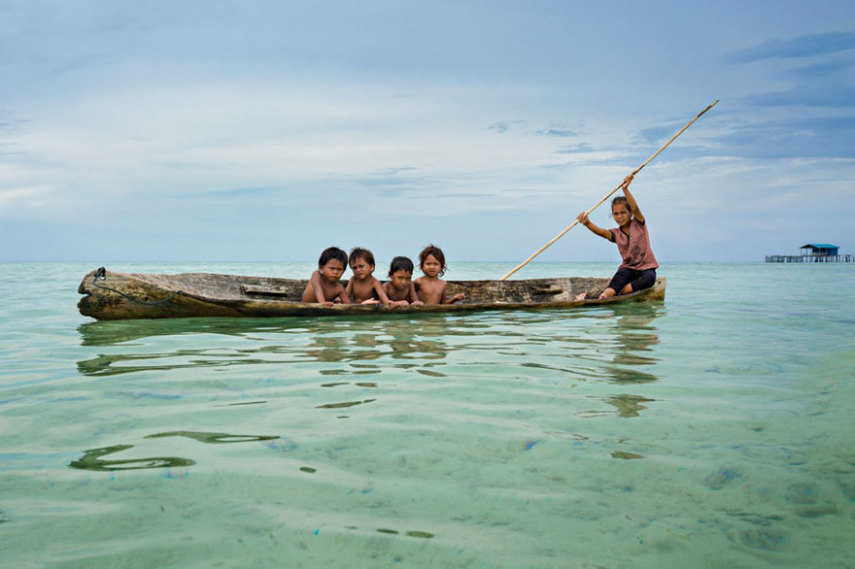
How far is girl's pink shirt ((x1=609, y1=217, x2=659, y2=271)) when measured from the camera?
8.31m

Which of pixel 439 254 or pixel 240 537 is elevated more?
pixel 439 254

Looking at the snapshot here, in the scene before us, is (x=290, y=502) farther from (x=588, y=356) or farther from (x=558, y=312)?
(x=558, y=312)

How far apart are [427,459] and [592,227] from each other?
6745mm

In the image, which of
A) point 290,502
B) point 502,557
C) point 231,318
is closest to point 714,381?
point 502,557

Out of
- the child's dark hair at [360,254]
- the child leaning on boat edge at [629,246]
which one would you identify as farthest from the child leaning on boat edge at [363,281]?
the child leaning on boat edge at [629,246]

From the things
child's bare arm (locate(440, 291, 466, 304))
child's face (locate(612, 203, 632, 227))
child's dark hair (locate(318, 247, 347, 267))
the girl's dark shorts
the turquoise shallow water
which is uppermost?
child's face (locate(612, 203, 632, 227))

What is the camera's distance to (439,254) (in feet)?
24.3

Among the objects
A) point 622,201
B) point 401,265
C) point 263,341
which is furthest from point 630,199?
point 263,341

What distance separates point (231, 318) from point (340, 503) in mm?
5225

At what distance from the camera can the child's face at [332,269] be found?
6786 mm

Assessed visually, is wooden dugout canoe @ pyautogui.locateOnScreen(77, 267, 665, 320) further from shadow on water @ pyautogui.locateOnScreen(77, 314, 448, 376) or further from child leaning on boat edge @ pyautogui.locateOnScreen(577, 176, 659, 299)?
child leaning on boat edge @ pyautogui.locateOnScreen(577, 176, 659, 299)

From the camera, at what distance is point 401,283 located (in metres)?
7.34

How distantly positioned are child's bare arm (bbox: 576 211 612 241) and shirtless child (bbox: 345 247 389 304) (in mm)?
2956

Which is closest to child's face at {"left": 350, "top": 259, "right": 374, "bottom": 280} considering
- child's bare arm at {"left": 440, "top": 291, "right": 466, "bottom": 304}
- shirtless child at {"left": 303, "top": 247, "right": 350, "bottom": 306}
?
shirtless child at {"left": 303, "top": 247, "right": 350, "bottom": 306}
